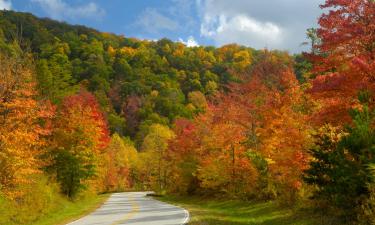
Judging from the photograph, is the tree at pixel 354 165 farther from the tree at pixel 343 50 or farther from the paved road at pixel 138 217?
the paved road at pixel 138 217

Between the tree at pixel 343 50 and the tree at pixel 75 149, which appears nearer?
the tree at pixel 343 50

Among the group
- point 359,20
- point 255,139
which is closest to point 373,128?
point 359,20

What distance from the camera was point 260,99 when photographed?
39.4 metres

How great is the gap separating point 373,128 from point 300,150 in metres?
7.97

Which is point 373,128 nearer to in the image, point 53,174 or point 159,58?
point 53,174

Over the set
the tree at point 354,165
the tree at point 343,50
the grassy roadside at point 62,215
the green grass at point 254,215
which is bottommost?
the grassy roadside at point 62,215

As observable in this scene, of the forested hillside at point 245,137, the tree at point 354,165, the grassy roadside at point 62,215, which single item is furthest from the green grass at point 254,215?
the grassy roadside at point 62,215

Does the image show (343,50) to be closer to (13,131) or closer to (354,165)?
(354,165)

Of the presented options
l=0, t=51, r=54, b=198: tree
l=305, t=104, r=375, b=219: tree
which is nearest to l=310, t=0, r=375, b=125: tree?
l=305, t=104, r=375, b=219: tree

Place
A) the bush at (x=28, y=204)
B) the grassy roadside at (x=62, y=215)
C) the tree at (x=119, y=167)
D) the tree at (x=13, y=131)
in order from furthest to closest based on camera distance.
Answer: the tree at (x=119, y=167), the grassy roadside at (x=62, y=215), the bush at (x=28, y=204), the tree at (x=13, y=131)

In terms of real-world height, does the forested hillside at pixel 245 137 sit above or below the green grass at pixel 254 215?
above

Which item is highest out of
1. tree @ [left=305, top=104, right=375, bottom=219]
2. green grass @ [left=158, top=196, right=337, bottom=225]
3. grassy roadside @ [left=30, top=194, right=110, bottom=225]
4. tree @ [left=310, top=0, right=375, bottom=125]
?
tree @ [left=310, top=0, right=375, bottom=125]

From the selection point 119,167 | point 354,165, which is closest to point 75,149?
point 354,165

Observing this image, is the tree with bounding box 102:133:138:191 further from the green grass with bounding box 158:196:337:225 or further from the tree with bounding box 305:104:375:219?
the tree with bounding box 305:104:375:219
